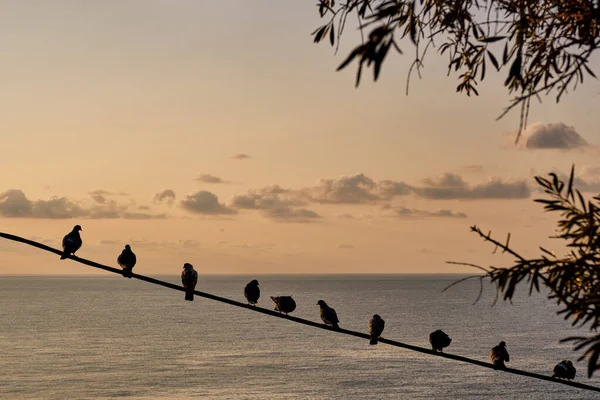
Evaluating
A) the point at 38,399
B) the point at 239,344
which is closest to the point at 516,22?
A: the point at 38,399

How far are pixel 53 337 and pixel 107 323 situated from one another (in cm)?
3365

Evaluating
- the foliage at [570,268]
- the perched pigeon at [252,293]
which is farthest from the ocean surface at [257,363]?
the foliage at [570,268]

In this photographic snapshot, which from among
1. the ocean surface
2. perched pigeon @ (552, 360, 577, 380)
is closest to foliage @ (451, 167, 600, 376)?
perched pigeon @ (552, 360, 577, 380)

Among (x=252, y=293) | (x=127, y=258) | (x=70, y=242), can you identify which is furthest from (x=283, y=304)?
(x=70, y=242)

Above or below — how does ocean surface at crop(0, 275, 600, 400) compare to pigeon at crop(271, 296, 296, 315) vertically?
below

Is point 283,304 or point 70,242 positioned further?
point 283,304

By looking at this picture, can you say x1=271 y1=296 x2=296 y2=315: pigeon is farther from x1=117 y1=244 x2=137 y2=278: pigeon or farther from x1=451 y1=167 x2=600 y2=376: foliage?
x1=451 y1=167 x2=600 y2=376: foliage

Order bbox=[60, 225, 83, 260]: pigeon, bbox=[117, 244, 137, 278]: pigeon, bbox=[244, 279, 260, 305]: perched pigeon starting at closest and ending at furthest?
bbox=[60, 225, 83, 260]: pigeon, bbox=[117, 244, 137, 278]: pigeon, bbox=[244, 279, 260, 305]: perched pigeon

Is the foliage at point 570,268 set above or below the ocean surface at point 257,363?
above

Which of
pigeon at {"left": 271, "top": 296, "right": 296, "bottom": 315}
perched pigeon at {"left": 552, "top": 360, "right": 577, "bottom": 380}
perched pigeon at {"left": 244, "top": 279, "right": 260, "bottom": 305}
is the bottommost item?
perched pigeon at {"left": 552, "top": 360, "right": 577, "bottom": 380}

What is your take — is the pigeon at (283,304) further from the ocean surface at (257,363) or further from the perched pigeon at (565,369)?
the ocean surface at (257,363)

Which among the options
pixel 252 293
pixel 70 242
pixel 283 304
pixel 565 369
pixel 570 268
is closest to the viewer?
pixel 570 268

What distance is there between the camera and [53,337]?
148000 mm

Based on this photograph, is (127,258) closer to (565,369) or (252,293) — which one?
(252,293)
